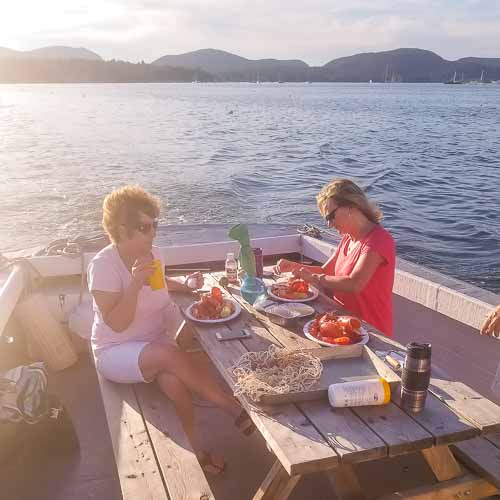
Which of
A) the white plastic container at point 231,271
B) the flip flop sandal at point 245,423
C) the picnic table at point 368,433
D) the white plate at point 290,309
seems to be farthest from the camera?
the white plastic container at point 231,271

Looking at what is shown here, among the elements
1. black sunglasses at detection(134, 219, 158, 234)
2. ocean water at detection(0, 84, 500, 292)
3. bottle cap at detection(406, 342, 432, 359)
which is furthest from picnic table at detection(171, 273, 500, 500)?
ocean water at detection(0, 84, 500, 292)

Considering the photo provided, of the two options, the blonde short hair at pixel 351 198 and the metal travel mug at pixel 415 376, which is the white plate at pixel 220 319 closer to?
the blonde short hair at pixel 351 198

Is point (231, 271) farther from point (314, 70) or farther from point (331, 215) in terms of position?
point (314, 70)

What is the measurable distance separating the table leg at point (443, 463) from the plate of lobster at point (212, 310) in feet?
3.70

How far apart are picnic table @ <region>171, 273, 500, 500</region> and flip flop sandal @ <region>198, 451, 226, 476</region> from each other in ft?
2.10

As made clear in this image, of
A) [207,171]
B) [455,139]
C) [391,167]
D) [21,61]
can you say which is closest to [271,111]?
[455,139]

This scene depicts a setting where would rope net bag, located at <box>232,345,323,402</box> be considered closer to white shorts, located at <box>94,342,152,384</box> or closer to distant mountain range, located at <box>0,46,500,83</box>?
white shorts, located at <box>94,342,152,384</box>

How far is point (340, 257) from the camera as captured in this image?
352 centimetres

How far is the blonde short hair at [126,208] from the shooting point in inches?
105

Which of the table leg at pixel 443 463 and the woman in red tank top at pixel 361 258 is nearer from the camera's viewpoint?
the table leg at pixel 443 463

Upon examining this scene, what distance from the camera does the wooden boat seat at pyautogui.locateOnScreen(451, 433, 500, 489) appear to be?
219 cm

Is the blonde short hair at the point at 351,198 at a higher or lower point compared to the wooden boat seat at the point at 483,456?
higher

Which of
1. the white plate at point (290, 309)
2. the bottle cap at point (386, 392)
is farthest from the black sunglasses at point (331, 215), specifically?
the bottle cap at point (386, 392)

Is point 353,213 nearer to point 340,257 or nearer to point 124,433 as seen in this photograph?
point 340,257
